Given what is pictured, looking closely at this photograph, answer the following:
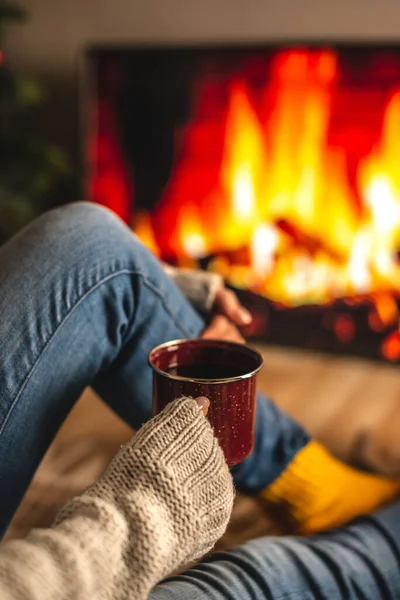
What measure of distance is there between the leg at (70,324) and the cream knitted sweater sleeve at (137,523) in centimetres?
20

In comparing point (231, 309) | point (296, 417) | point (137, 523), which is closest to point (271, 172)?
point (296, 417)

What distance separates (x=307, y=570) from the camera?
69 centimetres

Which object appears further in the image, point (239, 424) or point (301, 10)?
point (301, 10)

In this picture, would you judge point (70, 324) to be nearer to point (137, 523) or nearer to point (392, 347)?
point (137, 523)

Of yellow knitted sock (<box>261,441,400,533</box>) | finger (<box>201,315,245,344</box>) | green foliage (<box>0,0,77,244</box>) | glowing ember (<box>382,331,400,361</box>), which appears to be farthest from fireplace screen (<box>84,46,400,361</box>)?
finger (<box>201,315,245,344</box>)

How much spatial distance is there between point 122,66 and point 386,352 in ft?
3.64

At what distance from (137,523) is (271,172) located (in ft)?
4.76

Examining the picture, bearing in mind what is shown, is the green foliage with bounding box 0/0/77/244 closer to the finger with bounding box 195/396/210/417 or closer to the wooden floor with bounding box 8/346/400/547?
the wooden floor with bounding box 8/346/400/547

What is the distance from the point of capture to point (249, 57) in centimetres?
172

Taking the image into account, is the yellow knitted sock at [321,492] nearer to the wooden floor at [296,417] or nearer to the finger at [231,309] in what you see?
the wooden floor at [296,417]

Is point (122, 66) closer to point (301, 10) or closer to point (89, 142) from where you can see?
point (89, 142)

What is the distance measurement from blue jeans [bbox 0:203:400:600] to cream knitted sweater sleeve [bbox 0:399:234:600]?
0.45 ft

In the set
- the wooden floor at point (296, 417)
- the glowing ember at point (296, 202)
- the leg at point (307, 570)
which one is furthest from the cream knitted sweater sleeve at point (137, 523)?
the glowing ember at point (296, 202)

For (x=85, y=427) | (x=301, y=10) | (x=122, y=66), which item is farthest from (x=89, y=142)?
(x=85, y=427)
